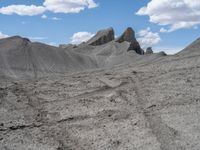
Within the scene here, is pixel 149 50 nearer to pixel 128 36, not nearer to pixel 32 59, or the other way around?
pixel 128 36

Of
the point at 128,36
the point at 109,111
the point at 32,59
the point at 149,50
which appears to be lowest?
the point at 109,111

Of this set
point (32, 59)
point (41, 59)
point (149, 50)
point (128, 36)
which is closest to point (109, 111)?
point (32, 59)

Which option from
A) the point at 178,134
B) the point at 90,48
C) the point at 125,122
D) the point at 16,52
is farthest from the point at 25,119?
Answer: the point at 90,48

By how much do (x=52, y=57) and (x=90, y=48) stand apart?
49.6ft

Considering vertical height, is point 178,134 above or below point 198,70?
below

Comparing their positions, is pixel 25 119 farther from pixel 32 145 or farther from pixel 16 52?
pixel 16 52

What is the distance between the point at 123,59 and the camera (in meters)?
43.2

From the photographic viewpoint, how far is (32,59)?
33500 mm

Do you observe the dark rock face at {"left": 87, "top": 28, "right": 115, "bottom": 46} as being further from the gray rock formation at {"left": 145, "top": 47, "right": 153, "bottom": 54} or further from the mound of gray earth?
the mound of gray earth

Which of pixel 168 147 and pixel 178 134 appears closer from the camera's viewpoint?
pixel 168 147

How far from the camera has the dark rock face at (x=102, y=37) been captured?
55013mm

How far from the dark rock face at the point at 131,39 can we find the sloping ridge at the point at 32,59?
1244cm

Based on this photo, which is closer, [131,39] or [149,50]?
[131,39]

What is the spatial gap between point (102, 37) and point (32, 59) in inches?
909
